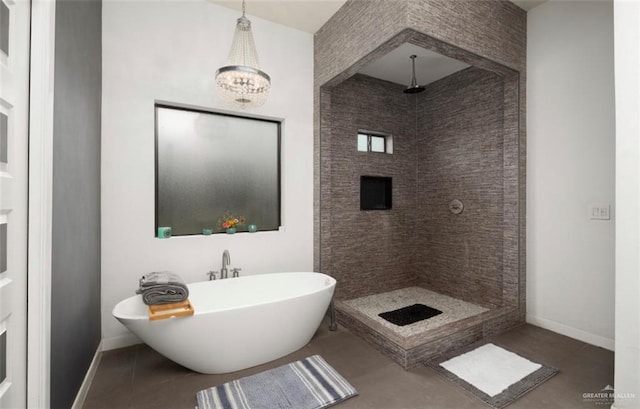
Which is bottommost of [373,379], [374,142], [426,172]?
[373,379]

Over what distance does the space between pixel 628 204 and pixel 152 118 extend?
3.43m

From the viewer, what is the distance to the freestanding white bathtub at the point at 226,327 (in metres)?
1.84

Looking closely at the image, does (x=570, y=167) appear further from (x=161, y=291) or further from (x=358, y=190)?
(x=161, y=291)

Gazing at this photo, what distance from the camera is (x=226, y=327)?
1936mm

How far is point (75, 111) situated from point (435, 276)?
4135 mm

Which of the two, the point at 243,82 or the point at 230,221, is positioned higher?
the point at 243,82

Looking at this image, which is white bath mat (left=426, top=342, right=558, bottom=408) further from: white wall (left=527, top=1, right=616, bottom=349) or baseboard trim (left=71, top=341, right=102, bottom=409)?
baseboard trim (left=71, top=341, right=102, bottom=409)

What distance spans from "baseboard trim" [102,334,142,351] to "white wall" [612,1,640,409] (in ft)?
11.3

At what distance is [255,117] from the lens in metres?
3.14

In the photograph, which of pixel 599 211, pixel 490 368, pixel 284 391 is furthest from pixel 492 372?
pixel 599 211

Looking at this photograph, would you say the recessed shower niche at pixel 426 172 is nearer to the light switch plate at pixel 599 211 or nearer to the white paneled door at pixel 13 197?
the light switch plate at pixel 599 211

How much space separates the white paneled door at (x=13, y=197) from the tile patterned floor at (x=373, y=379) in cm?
82

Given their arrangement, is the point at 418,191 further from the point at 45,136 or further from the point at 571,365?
the point at 45,136

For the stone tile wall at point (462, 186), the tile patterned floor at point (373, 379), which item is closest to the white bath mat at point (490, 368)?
the tile patterned floor at point (373, 379)
